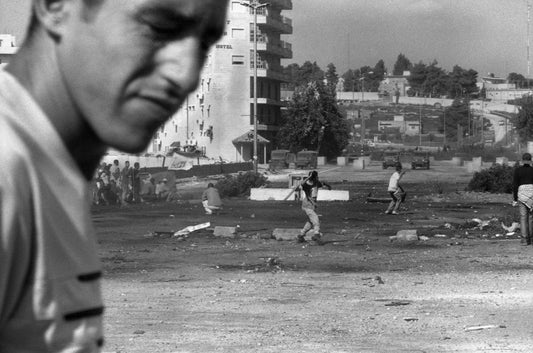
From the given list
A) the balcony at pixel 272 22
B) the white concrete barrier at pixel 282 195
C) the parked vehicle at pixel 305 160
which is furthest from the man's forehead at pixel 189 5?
the balcony at pixel 272 22

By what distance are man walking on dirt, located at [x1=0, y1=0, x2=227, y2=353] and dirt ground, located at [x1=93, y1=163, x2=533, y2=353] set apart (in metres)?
11.8

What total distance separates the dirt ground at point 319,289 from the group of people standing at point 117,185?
847 centimetres

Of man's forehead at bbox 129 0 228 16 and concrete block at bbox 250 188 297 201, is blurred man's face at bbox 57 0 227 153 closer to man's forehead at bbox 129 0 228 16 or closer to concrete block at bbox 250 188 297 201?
man's forehead at bbox 129 0 228 16

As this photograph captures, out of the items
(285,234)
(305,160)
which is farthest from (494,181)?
(305,160)

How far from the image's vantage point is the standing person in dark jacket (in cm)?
2811

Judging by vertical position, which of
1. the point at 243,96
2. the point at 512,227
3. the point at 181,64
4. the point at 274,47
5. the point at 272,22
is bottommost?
the point at 512,227

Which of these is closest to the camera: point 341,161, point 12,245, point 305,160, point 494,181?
point 12,245

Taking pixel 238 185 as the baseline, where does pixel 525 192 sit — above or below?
above

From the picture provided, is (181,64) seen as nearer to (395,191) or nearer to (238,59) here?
(395,191)

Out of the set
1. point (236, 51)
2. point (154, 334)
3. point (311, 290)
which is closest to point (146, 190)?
point (311, 290)

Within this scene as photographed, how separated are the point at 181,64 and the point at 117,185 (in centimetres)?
4894

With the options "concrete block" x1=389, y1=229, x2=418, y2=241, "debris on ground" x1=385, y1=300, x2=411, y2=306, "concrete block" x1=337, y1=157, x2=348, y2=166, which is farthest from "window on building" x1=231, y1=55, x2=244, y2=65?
"debris on ground" x1=385, y1=300, x2=411, y2=306

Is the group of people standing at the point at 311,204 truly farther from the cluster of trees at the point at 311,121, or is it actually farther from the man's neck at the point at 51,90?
the cluster of trees at the point at 311,121

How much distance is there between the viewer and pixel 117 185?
1980 inches
